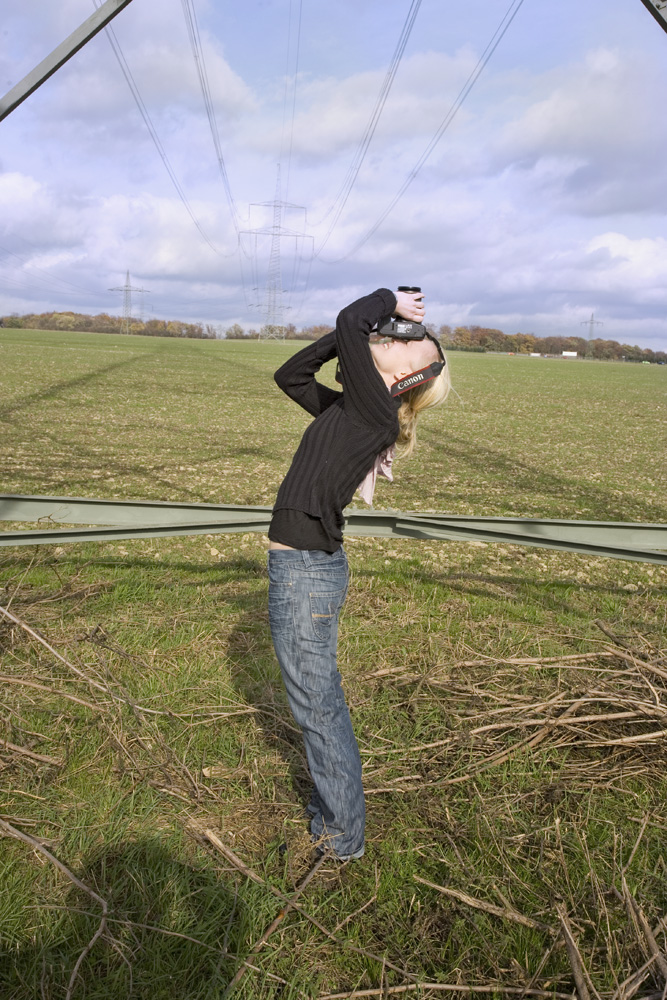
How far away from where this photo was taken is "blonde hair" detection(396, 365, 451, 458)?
248 cm

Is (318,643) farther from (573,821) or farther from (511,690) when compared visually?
(511,690)

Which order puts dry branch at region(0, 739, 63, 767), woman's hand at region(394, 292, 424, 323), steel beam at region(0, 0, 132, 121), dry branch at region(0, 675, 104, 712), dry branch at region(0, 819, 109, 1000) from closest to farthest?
dry branch at region(0, 819, 109, 1000)
woman's hand at region(394, 292, 424, 323)
dry branch at region(0, 739, 63, 767)
dry branch at region(0, 675, 104, 712)
steel beam at region(0, 0, 132, 121)

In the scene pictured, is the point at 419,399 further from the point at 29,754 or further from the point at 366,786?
the point at 29,754

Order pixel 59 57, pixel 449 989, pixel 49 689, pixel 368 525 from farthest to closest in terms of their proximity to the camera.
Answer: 1. pixel 368 525
2. pixel 59 57
3. pixel 49 689
4. pixel 449 989

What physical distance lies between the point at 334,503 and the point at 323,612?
373 millimetres

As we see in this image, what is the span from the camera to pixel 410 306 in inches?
98.2

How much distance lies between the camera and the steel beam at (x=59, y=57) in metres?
3.79

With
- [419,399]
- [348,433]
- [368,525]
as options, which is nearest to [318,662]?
[348,433]

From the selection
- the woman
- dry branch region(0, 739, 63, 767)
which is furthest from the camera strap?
dry branch region(0, 739, 63, 767)

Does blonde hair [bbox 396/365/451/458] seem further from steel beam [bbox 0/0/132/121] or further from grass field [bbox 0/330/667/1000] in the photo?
steel beam [bbox 0/0/132/121]

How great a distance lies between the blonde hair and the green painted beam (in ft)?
6.74

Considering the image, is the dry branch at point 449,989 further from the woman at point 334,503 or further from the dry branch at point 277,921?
the woman at point 334,503

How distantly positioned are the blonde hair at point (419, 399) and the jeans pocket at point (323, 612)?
0.58 metres

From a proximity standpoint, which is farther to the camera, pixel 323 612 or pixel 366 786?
pixel 366 786
